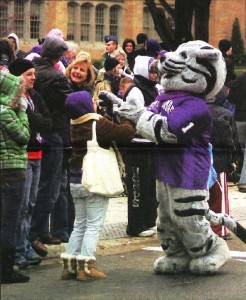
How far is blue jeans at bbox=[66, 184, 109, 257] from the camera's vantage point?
8703 millimetres

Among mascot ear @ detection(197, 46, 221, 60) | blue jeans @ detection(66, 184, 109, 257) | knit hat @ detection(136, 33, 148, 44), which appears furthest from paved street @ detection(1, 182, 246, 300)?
knit hat @ detection(136, 33, 148, 44)

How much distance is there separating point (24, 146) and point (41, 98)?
3.44ft

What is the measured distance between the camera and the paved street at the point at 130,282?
8133 mm

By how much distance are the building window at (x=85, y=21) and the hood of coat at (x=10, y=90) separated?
96.0ft

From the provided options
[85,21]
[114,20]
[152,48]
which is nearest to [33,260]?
[152,48]

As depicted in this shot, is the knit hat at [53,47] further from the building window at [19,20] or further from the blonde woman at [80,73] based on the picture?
the building window at [19,20]

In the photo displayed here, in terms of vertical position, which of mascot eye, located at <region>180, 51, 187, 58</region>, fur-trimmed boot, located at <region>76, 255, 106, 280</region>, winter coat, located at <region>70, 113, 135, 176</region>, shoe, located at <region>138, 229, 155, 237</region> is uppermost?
mascot eye, located at <region>180, 51, 187, 58</region>

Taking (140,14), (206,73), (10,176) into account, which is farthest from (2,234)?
(140,14)

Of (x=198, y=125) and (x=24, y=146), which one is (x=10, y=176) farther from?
(x=198, y=125)

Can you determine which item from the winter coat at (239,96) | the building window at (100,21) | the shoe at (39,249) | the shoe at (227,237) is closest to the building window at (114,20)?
the building window at (100,21)

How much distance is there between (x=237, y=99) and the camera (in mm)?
15625

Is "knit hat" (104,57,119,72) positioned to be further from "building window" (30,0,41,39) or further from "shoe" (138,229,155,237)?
"building window" (30,0,41,39)

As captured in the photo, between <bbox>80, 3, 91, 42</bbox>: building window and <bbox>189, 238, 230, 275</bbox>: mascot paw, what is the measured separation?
94.5ft

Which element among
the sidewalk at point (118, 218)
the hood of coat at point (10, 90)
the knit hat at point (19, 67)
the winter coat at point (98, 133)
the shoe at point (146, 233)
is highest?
the knit hat at point (19, 67)
